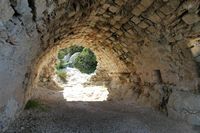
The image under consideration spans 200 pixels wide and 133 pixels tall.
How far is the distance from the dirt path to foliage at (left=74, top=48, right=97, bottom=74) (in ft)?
30.5

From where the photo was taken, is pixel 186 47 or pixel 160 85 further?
pixel 160 85

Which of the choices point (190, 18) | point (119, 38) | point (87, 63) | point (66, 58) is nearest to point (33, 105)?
point (119, 38)

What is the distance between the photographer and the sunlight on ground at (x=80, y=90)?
775 cm

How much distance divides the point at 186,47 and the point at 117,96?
3.27 metres

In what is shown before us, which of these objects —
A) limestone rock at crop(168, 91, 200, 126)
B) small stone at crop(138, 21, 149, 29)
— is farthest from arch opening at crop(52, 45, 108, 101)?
small stone at crop(138, 21, 149, 29)

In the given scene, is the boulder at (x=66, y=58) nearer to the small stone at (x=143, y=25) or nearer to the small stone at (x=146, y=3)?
the small stone at (x=143, y=25)

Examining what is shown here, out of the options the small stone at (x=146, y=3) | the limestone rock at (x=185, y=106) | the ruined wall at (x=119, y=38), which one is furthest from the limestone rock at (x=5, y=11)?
the limestone rock at (x=185, y=106)

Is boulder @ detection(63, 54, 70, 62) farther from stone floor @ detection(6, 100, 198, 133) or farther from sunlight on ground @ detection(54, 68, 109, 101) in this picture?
stone floor @ detection(6, 100, 198, 133)

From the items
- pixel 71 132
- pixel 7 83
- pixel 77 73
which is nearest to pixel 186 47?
pixel 71 132

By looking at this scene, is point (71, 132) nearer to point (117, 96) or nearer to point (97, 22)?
point (97, 22)

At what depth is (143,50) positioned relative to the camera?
4.18m

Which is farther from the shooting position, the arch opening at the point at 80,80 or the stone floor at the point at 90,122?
the arch opening at the point at 80,80

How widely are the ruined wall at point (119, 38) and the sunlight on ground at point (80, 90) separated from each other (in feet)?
7.83

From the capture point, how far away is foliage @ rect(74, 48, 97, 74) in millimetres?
13383
